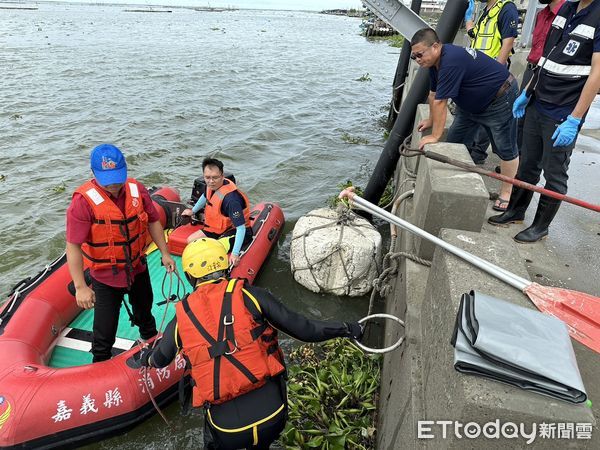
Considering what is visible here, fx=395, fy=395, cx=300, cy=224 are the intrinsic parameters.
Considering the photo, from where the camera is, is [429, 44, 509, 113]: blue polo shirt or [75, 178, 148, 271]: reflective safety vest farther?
[429, 44, 509, 113]: blue polo shirt

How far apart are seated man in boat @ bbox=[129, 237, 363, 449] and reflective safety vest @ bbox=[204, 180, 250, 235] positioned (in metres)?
2.25

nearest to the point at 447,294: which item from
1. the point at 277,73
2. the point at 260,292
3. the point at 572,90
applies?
the point at 260,292

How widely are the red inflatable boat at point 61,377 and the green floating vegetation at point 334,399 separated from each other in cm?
123

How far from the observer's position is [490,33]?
5.16 m

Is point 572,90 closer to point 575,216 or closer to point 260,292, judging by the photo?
point 575,216

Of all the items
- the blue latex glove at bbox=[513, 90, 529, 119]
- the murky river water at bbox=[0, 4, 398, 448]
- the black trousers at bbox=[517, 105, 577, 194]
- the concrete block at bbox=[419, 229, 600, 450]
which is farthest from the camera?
the murky river water at bbox=[0, 4, 398, 448]

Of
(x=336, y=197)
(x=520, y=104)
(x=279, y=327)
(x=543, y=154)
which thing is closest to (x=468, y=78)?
(x=520, y=104)

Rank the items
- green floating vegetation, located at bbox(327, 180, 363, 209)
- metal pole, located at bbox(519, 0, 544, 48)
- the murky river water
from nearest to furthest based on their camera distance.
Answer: the murky river water → green floating vegetation, located at bbox(327, 180, 363, 209) → metal pole, located at bbox(519, 0, 544, 48)

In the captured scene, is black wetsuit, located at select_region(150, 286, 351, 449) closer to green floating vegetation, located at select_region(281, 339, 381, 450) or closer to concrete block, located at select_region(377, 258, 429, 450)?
concrete block, located at select_region(377, 258, 429, 450)

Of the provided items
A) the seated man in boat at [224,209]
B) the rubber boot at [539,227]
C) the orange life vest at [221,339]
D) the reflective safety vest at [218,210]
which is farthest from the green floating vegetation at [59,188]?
the rubber boot at [539,227]

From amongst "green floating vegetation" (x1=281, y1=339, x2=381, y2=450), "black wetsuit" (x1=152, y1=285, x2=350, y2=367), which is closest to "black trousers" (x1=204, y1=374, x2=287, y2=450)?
"black wetsuit" (x1=152, y1=285, x2=350, y2=367)

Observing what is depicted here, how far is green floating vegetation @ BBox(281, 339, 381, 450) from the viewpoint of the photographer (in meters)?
3.12

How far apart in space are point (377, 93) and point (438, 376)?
58.2 ft

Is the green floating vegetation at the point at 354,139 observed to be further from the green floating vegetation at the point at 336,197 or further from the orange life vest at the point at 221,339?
the orange life vest at the point at 221,339
